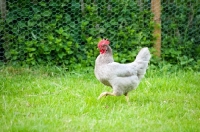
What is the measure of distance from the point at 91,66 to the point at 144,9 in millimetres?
1287

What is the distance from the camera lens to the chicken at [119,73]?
5.40m

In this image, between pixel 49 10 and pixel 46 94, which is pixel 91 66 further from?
pixel 46 94

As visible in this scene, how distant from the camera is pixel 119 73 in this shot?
5.41 m

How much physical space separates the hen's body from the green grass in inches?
8.2

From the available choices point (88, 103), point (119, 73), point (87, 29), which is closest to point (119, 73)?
point (119, 73)

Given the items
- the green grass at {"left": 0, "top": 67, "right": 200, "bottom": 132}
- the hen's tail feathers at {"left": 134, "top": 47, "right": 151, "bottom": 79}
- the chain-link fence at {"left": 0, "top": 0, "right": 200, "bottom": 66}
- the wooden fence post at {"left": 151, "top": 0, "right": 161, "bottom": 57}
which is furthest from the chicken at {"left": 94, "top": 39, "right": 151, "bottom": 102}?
the wooden fence post at {"left": 151, "top": 0, "right": 161, "bottom": 57}

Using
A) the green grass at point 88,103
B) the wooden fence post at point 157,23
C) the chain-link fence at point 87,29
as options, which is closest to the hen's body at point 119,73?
the green grass at point 88,103

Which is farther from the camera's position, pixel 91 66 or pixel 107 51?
pixel 91 66

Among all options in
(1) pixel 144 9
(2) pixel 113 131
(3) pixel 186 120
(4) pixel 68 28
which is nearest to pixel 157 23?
(1) pixel 144 9

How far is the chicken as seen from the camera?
5.40 meters

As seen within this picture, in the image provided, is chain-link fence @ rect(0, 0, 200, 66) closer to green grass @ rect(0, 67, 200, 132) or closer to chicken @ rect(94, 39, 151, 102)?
green grass @ rect(0, 67, 200, 132)

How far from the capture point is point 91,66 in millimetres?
7383

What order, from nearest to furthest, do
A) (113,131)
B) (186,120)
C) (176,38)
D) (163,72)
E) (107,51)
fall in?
(113,131)
(186,120)
(107,51)
(163,72)
(176,38)

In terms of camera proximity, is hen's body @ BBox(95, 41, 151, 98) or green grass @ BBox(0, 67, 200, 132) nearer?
green grass @ BBox(0, 67, 200, 132)
